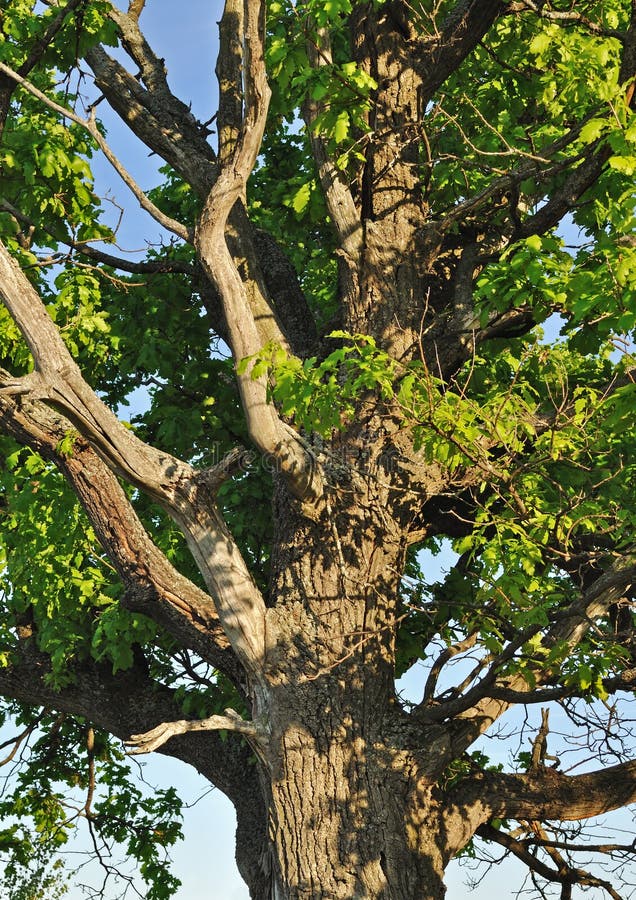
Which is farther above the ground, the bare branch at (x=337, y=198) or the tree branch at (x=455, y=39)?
the tree branch at (x=455, y=39)

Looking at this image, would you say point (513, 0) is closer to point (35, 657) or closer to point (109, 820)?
point (35, 657)

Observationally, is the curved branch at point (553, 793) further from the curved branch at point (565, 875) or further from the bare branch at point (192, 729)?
the bare branch at point (192, 729)

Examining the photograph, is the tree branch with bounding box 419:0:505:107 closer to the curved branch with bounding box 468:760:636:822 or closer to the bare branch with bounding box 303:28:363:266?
the bare branch with bounding box 303:28:363:266

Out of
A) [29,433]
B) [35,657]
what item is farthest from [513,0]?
[35,657]

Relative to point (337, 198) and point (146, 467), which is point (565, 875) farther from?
point (337, 198)

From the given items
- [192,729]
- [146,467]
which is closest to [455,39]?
[146,467]

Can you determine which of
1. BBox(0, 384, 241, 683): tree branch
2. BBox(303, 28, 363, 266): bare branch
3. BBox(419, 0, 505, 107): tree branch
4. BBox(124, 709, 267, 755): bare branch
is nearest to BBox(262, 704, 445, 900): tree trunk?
BBox(124, 709, 267, 755): bare branch

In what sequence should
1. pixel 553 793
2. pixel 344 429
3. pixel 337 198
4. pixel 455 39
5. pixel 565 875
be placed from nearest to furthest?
pixel 344 429 < pixel 553 793 < pixel 337 198 < pixel 455 39 < pixel 565 875

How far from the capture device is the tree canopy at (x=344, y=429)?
299 inches

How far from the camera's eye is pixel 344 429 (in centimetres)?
728


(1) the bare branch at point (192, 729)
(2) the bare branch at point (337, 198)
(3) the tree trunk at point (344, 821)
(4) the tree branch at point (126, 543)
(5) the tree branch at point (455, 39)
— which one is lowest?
(3) the tree trunk at point (344, 821)

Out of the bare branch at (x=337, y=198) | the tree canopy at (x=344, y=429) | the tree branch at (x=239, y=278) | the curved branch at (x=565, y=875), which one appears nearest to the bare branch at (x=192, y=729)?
the tree canopy at (x=344, y=429)

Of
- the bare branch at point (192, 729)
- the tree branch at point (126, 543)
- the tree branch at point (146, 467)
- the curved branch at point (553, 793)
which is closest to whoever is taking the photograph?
the bare branch at point (192, 729)

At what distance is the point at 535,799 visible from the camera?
29.1 ft
